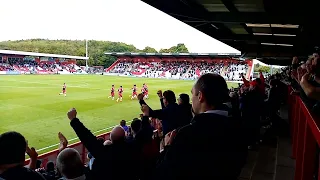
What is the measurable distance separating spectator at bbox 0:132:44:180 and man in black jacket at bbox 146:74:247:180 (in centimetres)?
112

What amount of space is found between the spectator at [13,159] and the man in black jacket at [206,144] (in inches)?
44.1

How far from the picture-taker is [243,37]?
35.7 ft

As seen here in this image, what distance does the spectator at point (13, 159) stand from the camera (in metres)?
2.11

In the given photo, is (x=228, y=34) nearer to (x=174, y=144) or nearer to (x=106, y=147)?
(x=106, y=147)

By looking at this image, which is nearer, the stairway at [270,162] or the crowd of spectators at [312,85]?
the crowd of spectators at [312,85]

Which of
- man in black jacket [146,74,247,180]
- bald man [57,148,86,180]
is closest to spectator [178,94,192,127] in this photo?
bald man [57,148,86,180]

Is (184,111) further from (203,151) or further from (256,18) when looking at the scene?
(256,18)

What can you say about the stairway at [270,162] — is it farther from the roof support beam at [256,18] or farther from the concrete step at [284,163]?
the roof support beam at [256,18]

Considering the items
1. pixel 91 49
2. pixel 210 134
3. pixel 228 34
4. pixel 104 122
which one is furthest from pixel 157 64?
pixel 210 134

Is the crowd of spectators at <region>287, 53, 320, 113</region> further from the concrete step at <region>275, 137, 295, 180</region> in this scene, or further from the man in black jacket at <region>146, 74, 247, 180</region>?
the concrete step at <region>275, 137, 295, 180</region>

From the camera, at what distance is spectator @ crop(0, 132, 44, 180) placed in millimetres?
2113

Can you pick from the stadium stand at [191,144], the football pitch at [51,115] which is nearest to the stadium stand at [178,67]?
the football pitch at [51,115]

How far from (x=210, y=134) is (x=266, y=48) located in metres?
13.4

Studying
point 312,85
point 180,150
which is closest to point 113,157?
point 180,150
